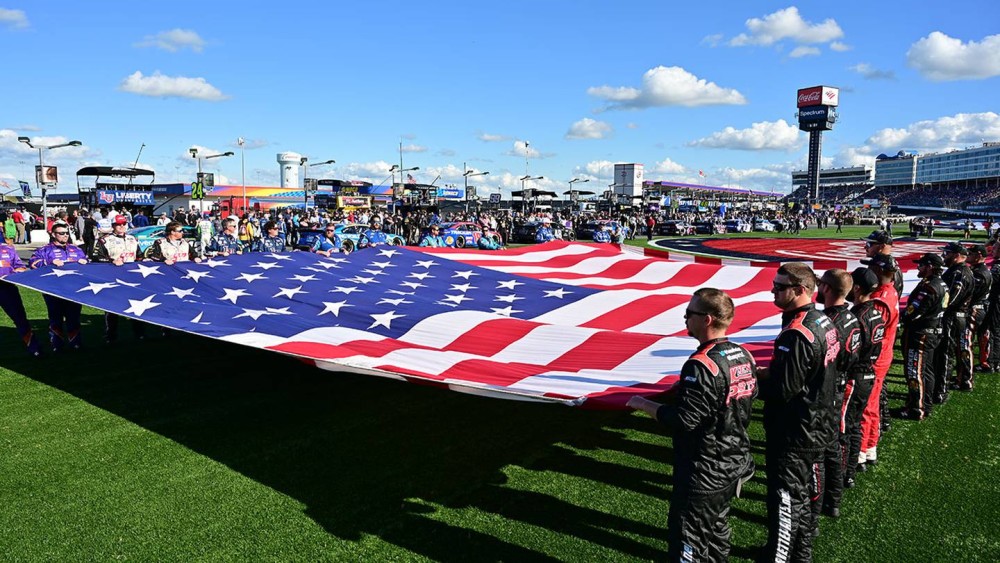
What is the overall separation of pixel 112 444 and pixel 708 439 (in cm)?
444

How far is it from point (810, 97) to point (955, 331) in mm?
118387

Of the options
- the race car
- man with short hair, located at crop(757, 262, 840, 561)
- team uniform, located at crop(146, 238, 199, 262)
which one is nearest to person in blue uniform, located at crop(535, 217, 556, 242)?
the race car

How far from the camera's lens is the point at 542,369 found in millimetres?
4223

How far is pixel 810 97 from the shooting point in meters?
108

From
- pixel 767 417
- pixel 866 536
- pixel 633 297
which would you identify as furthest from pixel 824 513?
pixel 633 297

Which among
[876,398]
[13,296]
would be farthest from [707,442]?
[13,296]

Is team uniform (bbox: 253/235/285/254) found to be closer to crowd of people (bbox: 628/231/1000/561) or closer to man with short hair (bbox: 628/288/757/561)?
crowd of people (bbox: 628/231/1000/561)

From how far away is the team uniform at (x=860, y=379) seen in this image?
395cm

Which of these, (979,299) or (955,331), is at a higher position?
(979,299)

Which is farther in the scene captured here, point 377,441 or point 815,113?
point 815,113

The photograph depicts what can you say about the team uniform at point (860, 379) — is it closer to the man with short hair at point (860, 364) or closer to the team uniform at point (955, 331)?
the man with short hair at point (860, 364)

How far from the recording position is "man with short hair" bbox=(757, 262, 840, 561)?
2.88 metres

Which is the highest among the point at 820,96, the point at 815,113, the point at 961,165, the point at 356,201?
the point at 820,96

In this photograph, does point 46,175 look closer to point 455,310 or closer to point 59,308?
point 59,308
